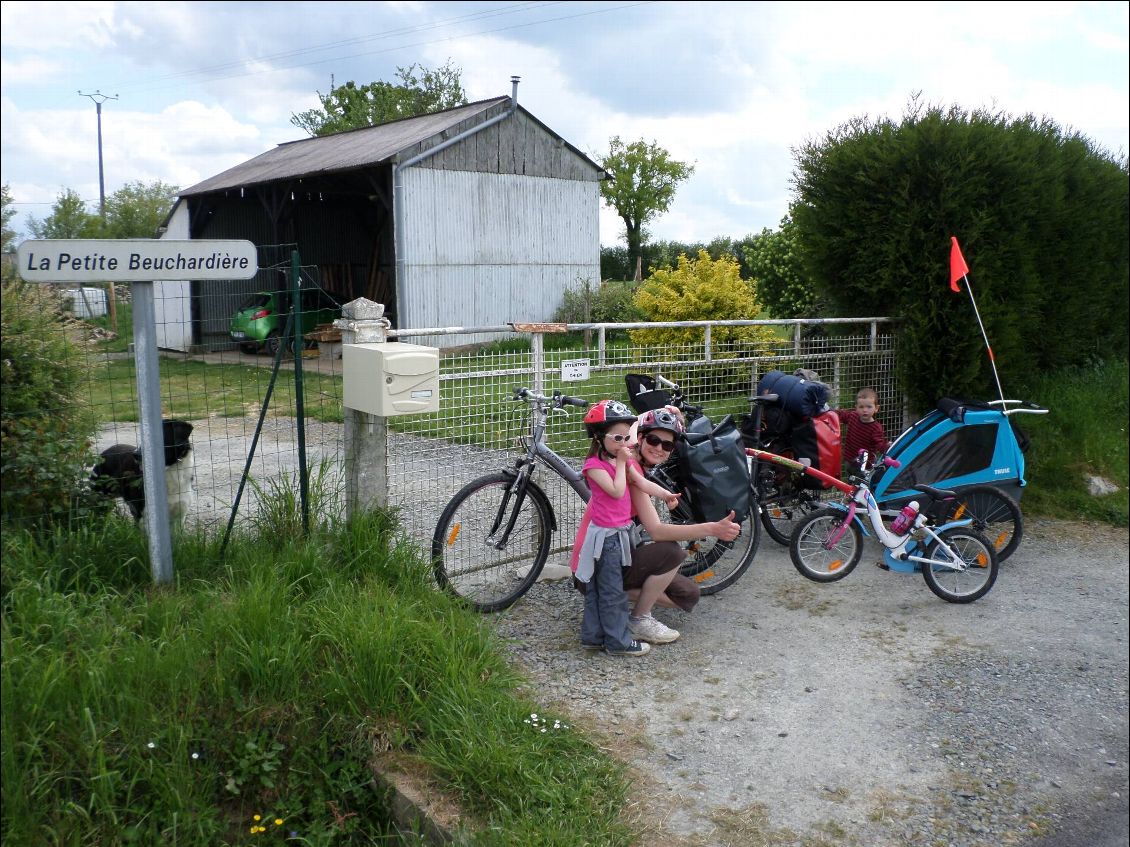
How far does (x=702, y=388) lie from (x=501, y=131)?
1412cm

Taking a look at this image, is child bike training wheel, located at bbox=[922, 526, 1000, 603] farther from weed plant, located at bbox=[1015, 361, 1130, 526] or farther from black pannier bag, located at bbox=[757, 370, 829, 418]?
weed plant, located at bbox=[1015, 361, 1130, 526]

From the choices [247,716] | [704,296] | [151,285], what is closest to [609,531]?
[247,716]

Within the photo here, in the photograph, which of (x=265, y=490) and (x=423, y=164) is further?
(x=423, y=164)

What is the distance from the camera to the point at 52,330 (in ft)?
15.8

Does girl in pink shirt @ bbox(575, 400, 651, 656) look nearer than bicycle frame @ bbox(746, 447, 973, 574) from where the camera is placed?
Yes

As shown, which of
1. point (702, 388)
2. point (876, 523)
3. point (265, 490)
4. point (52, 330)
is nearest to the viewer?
point (52, 330)

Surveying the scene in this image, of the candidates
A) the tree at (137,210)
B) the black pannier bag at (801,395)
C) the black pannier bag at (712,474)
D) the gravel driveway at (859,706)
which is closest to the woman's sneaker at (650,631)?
the gravel driveway at (859,706)

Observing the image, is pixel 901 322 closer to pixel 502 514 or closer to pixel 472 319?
pixel 502 514

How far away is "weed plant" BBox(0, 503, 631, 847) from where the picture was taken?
11.2ft

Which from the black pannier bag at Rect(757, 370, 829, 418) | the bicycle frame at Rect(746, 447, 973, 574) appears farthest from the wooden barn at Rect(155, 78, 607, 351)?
the bicycle frame at Rect(746, 447, 973, 574)

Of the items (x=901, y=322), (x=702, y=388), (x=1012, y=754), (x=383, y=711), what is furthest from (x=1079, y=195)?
(x=383, y=711)

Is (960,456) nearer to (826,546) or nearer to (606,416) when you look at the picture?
(826,546)

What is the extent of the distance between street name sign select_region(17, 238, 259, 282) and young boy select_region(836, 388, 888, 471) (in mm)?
4681

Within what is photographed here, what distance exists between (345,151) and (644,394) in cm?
1687
